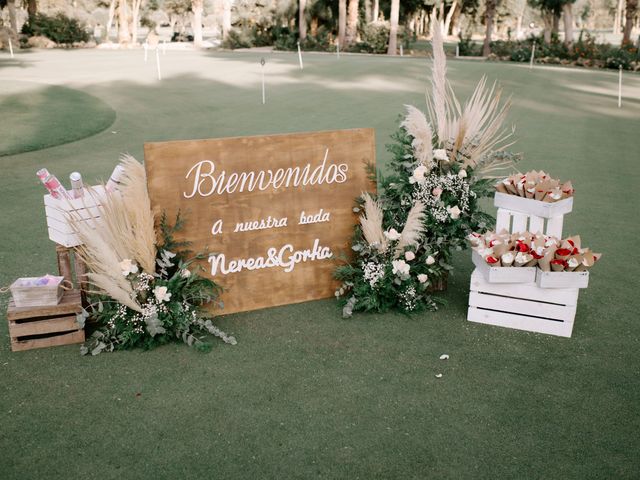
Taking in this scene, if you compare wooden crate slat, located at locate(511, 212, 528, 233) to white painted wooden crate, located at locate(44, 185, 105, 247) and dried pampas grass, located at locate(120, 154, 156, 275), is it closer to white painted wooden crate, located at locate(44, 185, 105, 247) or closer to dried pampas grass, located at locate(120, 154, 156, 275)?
dried pampas grass, located at locate(120, 154, 156, 275)

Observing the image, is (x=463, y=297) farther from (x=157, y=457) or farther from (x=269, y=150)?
(x=157, y=457)

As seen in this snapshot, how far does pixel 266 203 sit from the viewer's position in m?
4.97

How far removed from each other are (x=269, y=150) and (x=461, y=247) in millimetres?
1843

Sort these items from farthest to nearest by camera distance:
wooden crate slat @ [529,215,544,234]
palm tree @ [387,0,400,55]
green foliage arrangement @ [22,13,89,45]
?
1. green foliage arrangement @ [22,13,89,45]
2. palm tree @ [387,0,400,55]
3. wooden crate slat @ [529,215,544,234]

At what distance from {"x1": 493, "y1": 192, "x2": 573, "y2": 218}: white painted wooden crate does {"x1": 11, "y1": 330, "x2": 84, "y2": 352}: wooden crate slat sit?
367 centimetres

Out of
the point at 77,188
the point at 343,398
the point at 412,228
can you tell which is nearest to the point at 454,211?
the point at 412,228

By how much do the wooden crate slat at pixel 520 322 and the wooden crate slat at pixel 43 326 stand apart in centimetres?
305

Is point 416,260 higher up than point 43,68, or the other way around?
point 43,68

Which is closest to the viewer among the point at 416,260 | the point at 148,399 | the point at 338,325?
the point at 148,399

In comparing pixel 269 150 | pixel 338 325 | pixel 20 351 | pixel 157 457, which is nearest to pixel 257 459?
pixel 157 457

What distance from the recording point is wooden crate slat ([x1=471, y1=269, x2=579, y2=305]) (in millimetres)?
4566

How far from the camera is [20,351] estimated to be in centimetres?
437

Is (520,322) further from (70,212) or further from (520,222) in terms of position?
(70,212)

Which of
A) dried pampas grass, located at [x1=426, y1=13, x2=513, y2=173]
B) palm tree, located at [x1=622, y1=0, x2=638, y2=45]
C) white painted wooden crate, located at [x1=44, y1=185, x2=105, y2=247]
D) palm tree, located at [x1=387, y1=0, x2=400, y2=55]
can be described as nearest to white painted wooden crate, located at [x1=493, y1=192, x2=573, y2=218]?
dried pampas grass, located at [x1=426, y1=13, x2=513, y2=173]
